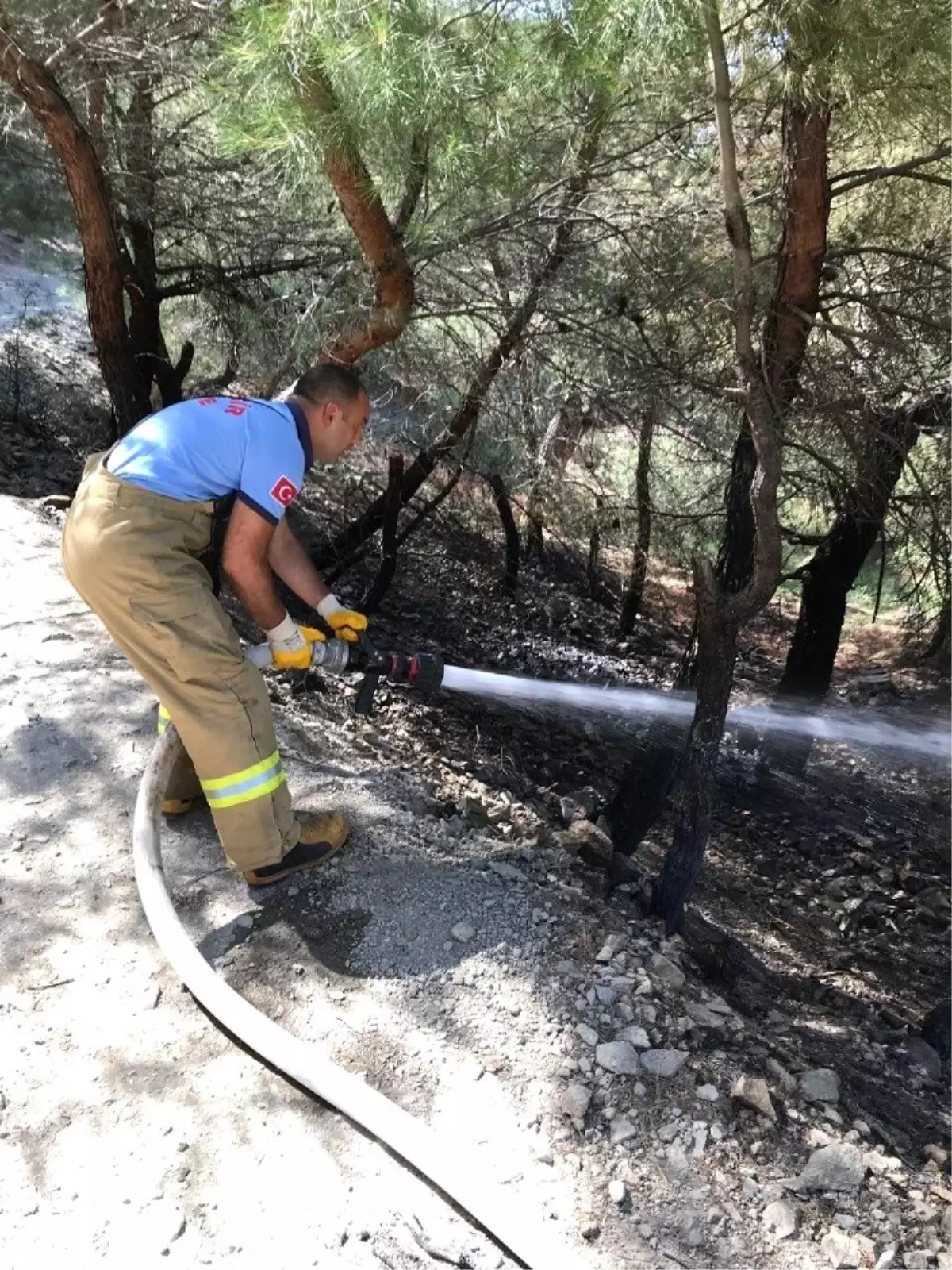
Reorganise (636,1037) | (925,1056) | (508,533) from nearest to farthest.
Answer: (636,1037)
(925,1056)
(508,533)

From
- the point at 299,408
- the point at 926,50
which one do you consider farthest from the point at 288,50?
the point at 926,50

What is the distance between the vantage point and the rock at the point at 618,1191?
2146 mm

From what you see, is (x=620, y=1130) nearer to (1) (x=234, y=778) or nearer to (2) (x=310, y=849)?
(2) (x=310, y=849)

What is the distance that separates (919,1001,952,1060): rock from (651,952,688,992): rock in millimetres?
1662

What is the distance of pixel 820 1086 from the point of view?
107 inches

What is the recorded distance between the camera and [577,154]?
424 cm

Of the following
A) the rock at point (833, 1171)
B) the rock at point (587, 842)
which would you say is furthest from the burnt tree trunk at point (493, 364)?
the rock at point (833, 1171)

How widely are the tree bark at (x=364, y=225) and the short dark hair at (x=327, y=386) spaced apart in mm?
732

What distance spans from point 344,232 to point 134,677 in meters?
3.24

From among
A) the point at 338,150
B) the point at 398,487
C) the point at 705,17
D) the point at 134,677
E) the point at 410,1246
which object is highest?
the point at 705,17

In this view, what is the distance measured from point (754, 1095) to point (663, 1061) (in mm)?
256

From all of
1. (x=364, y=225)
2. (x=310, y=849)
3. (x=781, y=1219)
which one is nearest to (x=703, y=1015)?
(x=781, y=1219)

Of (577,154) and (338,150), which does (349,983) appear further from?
(577,154)

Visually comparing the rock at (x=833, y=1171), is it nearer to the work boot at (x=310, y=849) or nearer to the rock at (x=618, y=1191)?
the rock at (x=618, y=1191)
